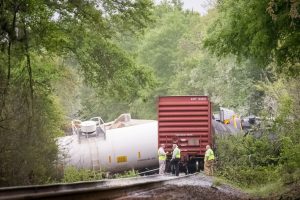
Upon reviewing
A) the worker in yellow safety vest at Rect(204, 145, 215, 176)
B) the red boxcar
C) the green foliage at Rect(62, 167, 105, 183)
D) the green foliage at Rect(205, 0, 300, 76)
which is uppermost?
the green foliage at Rect(205, 0, 300, 76)

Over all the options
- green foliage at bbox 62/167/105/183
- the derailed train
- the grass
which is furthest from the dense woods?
green foliage at bbox 62/167/105/183

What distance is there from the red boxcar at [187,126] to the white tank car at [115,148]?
389 centimetres

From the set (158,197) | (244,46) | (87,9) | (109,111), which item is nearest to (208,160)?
(87,9)

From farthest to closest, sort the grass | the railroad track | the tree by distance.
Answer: the tree < the grass < the railroad track

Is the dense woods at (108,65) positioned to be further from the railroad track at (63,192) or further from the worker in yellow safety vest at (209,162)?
the railroad track at (63,192)

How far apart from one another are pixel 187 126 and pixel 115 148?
4965 millimetres

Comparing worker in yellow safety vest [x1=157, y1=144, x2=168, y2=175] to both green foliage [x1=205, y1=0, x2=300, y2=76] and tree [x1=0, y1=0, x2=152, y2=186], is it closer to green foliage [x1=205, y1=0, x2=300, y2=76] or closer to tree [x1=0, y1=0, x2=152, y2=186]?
tree [x1=0, y1=0, x2=152, y2=186]

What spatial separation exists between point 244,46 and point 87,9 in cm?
667

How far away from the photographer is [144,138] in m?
29.3

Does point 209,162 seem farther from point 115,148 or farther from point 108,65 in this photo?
point 115,148

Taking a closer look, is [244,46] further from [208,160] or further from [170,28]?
[170,28]

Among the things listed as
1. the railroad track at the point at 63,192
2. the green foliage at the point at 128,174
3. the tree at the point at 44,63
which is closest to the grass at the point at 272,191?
the railroad track at the point at 63,192

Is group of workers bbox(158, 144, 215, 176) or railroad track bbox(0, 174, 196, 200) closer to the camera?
railroad track bbox(0, 174, 196, 200)

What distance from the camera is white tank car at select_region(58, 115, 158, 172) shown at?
27.4 metres
